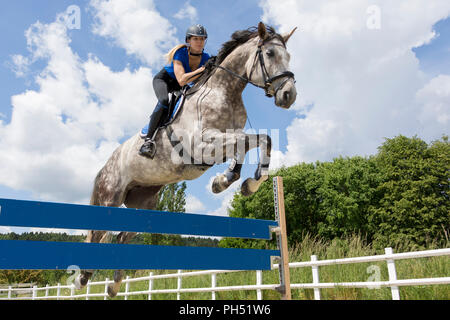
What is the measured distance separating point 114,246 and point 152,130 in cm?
142

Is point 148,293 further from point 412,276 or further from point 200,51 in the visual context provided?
point 200,51

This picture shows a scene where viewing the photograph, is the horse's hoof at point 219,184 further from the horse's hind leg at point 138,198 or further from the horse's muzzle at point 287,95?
the horse's hind leg at point 138,198

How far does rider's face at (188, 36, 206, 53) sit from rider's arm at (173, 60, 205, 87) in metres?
0.25

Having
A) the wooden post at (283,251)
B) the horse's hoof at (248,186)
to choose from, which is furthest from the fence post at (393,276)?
the horse's hoof at (248,186)

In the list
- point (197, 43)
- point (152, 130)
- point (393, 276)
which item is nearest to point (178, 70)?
point (197, 43)

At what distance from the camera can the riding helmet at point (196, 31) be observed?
3.46m

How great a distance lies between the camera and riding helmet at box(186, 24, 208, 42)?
3.46 metres

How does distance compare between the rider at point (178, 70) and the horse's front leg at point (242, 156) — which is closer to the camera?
the horse's front leg at point (242, 156)

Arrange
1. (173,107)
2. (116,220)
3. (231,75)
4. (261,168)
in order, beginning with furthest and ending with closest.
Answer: (173,107), (231,75), (261,168), (116,220)

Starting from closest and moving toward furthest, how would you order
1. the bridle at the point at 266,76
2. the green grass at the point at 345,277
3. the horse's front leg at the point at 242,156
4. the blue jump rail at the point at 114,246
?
1. the blue jump rail at the point at 114,246
2. the horse's front leg at the point at 242,156
3. the bridle at the point at 266,76
4. the green grass at the point at 345,277

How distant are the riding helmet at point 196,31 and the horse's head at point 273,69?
505 millimetres

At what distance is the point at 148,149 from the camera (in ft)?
11.3

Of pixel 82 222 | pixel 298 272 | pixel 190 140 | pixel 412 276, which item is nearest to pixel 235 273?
pixel 298 272

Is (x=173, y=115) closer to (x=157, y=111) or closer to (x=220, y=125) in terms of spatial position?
(x=157, y=111)
